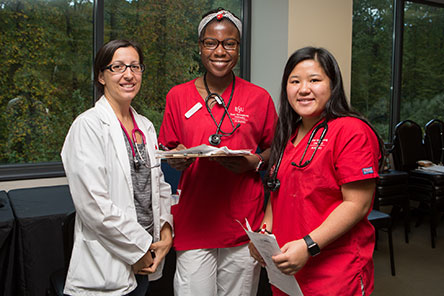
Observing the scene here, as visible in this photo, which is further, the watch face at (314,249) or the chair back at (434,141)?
the chair back at (434,141)

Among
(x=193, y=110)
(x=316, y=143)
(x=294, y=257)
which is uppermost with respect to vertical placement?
(x=193, y=110)

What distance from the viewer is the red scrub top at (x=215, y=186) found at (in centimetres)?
157

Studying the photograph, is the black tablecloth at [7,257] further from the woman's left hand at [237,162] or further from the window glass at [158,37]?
the window glass at [158,37]

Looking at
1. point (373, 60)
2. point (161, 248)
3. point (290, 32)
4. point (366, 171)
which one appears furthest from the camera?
point (373, 60)

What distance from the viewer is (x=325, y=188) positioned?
120 cm

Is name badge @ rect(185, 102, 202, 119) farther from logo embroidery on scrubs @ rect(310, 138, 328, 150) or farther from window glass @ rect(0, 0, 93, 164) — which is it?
window glass @ rect(0, 0, 93, 164)

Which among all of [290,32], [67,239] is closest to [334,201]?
[67,239]

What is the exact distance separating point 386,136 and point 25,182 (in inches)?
171

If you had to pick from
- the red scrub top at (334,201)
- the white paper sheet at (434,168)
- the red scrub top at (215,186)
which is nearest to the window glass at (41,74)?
the red scrub top at (215,186)

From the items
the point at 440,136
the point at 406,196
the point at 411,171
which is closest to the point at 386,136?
the point at 440,136

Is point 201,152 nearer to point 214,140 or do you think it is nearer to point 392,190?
point 214,140

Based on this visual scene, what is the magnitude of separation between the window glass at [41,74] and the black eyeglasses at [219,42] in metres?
1.88

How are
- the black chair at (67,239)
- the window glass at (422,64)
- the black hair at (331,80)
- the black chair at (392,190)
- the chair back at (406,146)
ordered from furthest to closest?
the window glass at (422,64), the chair back at (406,146), the black chair at (392,190), the black chair at (67,239), the black hair at (331,80)

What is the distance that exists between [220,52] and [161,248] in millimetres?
827
